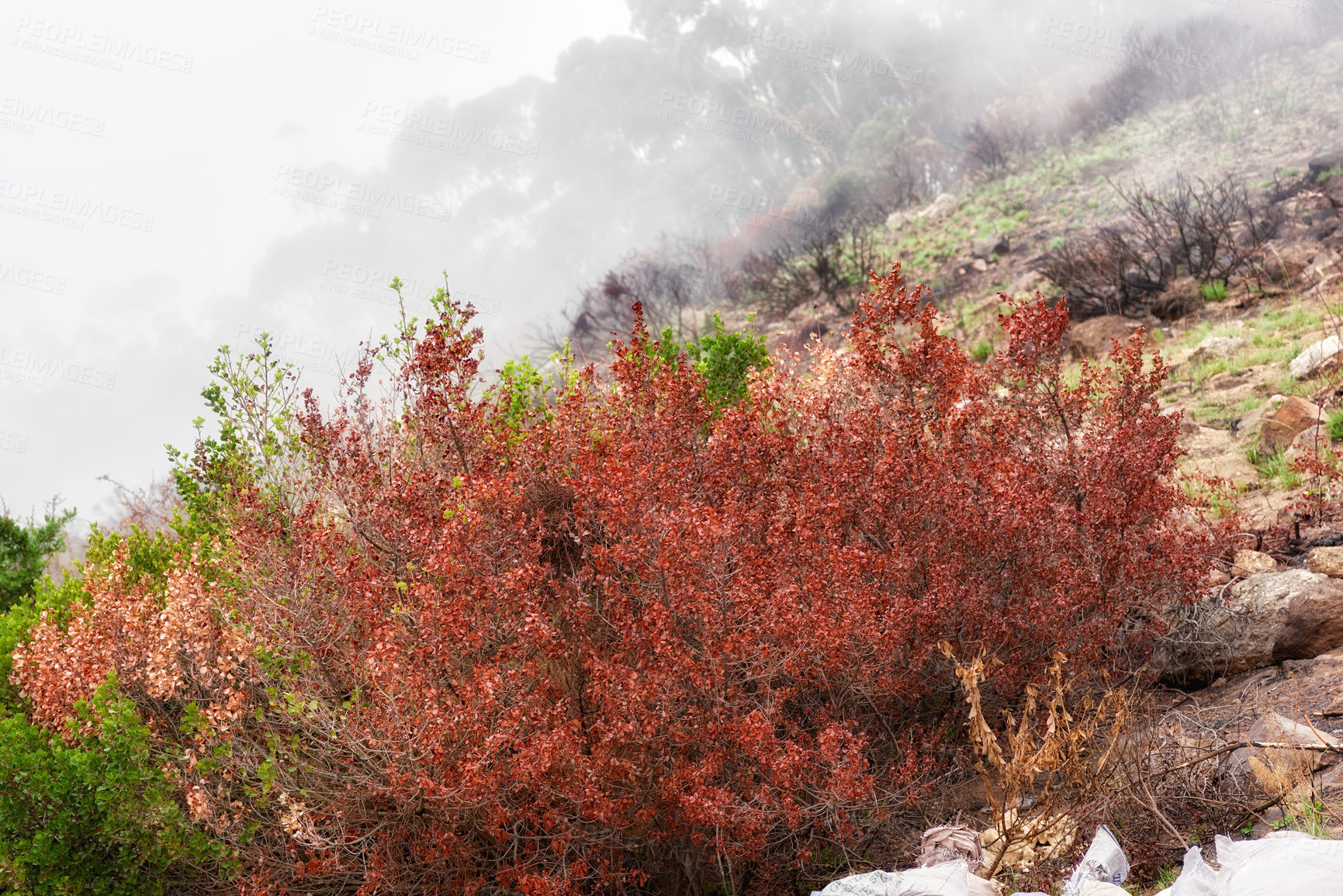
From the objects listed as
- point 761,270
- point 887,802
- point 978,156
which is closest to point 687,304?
point 761,270

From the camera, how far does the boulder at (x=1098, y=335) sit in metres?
11.1

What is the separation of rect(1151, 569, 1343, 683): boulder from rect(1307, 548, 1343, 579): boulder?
1.05 feet

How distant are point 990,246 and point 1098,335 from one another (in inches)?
331

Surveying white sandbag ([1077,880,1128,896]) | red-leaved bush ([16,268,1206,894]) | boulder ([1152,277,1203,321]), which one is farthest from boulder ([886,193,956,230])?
white sandbag ([1077,880,1128,896])

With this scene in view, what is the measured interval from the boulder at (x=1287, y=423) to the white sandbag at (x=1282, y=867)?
5345mm

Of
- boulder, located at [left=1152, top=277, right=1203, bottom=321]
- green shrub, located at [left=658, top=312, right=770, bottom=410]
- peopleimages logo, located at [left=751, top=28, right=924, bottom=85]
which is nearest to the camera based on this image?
green shrub, located at [left=658, top=312, right=770, bottom=410]

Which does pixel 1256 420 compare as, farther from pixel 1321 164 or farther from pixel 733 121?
pixel 733 121

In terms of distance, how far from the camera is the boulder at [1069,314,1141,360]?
11.1 metres

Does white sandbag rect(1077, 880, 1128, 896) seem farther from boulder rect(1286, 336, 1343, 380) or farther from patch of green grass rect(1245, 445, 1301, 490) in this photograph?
boulder rect(1286, 336, 1343, 380)

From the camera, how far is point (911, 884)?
2916mm

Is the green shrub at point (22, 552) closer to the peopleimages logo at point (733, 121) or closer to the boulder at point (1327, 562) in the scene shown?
the boulder at point (1327, 562)

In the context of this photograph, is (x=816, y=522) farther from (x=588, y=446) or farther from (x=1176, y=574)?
(x=1176, y=574)

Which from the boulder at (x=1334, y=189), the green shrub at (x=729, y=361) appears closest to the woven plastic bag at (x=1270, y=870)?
the green shrub at (x=729, y=361)

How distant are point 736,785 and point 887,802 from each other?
2.33ft
